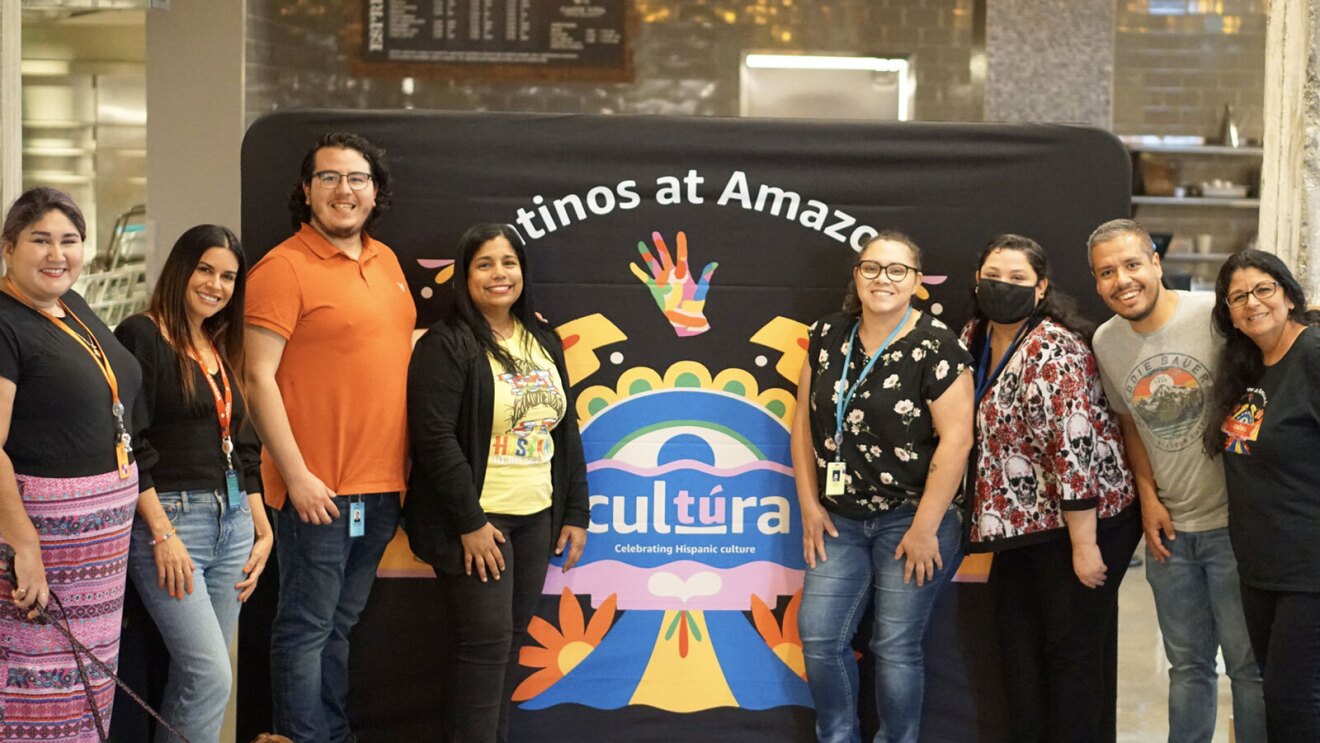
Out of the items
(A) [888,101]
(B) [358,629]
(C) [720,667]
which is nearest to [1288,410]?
(C) [720,667]

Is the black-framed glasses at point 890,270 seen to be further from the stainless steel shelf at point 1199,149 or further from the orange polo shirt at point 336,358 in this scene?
the stainless steel shelf at point 1199,149

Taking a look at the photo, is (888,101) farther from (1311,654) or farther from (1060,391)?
(1311,654)

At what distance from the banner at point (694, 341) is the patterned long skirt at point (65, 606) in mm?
969

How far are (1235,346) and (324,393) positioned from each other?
2.20m

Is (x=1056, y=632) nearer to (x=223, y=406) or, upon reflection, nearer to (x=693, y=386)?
(x=693, y=386)

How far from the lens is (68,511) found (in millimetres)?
2559

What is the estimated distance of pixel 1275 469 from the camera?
287 cm

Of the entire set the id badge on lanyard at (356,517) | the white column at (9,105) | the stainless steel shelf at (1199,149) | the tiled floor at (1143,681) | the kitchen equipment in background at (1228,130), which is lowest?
the tiled floor at (1143,681)

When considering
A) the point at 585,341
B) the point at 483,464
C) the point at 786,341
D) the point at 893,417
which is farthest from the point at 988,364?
the point at 483,464

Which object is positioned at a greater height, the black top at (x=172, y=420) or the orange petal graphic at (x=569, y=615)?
the black top at (x=172, y=420)

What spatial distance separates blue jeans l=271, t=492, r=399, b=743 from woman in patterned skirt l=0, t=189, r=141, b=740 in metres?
0.59

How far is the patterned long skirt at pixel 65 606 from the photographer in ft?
8.33

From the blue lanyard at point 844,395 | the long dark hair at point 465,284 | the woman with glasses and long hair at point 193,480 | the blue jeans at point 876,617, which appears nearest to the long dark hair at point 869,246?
the blue lanyard at point 844,395

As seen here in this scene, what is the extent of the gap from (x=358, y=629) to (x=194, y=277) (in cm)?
119
